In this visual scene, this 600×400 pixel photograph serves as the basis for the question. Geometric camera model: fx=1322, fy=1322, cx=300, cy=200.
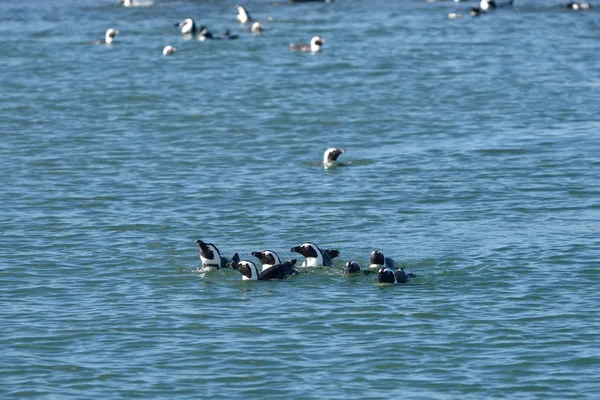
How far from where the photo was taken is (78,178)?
102ft

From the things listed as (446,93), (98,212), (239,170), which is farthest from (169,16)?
(98,212)

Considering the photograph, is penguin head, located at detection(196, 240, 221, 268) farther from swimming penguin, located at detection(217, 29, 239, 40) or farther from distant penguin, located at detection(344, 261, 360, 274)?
swimming penguin, located at detection(217, 29, 239, 40)

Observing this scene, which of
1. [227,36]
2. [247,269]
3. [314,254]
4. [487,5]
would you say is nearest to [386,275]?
[314,254]

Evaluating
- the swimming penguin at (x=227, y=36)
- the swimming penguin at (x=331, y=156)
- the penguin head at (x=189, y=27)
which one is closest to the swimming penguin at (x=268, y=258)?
the swimming penguin at (x=331, y=156)

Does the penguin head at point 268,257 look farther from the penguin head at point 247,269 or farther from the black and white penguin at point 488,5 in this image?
the black and white penguin at point 488,5

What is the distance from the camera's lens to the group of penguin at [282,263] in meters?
21.8

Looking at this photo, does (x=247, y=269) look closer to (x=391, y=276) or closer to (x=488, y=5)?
(x=391, y=276)

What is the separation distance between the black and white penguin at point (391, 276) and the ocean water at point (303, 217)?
0.73 ft

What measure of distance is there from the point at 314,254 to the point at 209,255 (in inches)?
70.7

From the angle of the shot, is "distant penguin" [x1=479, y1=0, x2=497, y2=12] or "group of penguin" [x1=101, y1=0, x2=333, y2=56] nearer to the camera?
"group of penguin" [x1=101, y1=0, x2=333, y2=56]

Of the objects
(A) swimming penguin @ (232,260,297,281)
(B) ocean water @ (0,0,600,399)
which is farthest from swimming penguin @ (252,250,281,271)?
(B) ocean water @ (0,0,600,399)

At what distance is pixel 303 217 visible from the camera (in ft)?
86.8

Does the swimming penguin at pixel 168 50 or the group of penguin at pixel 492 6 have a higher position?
the group of penguin at pixel 492 6

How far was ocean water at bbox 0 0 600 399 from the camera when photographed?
58.7 feet
